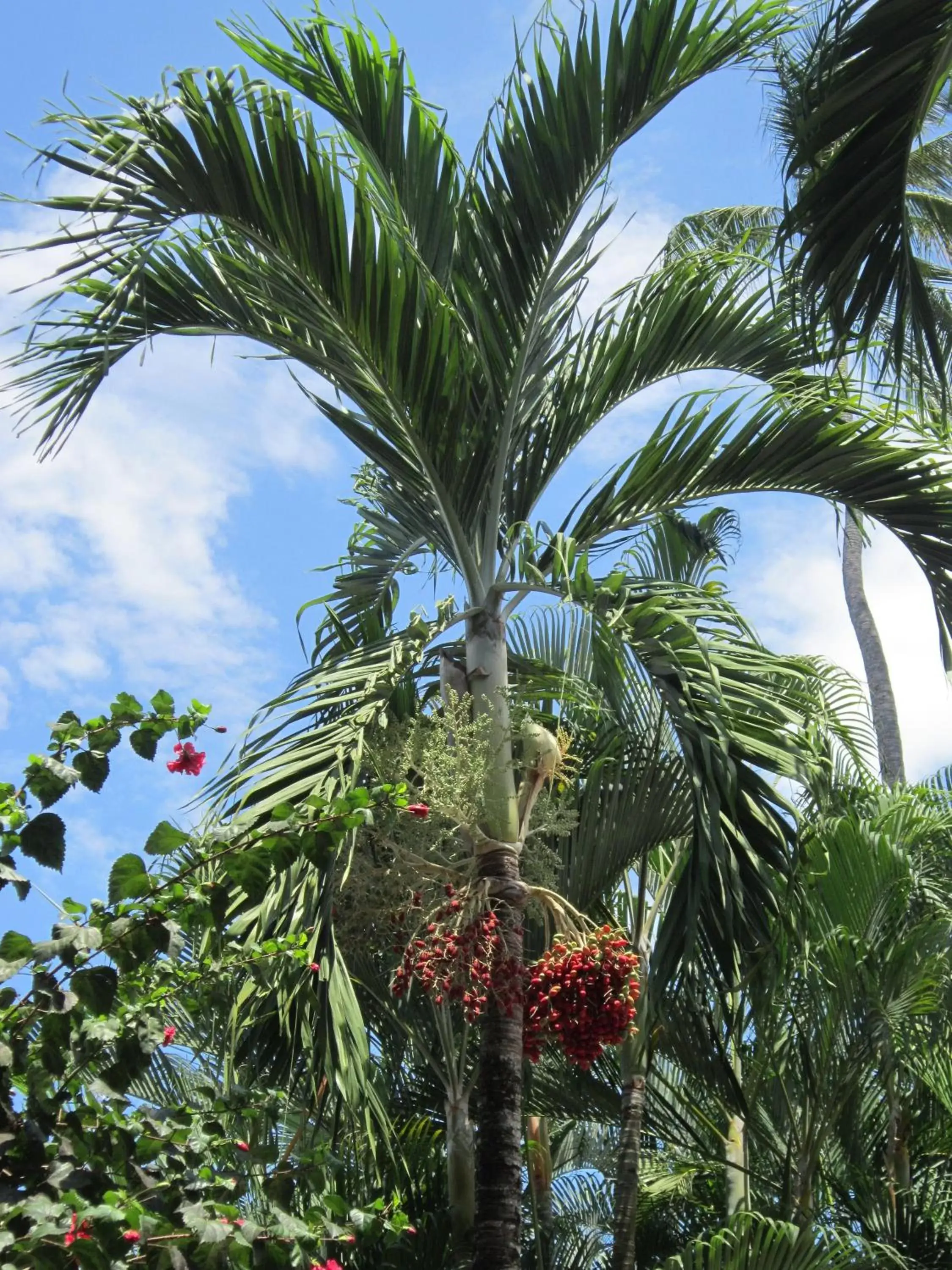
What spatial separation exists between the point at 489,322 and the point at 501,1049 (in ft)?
7.68

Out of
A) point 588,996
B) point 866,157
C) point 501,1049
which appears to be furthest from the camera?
point 501,1049

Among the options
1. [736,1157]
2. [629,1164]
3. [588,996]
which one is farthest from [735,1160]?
[588,996]

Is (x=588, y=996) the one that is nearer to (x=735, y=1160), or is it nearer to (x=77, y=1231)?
(x=77, y=1231)

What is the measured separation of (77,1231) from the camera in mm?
2303

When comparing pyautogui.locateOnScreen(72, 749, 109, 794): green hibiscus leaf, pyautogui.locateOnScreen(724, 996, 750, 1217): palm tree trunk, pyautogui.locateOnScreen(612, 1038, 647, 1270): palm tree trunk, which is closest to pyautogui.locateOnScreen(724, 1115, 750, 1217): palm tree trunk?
pyautogui.locateOnScreen(724, 996, 750, 1217): palm tree trunk

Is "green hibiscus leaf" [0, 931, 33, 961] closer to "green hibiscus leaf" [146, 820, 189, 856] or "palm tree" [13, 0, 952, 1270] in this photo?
"green hibiscus leaf" [146, 820, 189, 856]

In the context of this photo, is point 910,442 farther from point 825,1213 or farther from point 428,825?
point 825,1213

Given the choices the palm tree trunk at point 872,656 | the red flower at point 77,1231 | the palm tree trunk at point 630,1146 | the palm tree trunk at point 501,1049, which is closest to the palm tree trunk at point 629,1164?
the palm tree trunk at point 630,1146

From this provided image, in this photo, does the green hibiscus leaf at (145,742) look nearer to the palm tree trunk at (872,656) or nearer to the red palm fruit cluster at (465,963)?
the red palm fruit cluster at (465,963)

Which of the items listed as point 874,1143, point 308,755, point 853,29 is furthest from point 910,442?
point 874,1143

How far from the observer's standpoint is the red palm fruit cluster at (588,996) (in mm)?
3914

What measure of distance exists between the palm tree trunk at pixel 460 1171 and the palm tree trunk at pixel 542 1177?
0.72m

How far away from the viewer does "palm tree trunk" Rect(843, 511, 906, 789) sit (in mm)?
16078

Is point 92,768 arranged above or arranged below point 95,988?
above
